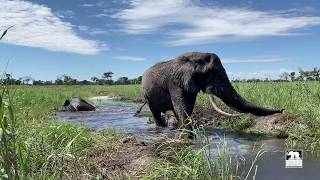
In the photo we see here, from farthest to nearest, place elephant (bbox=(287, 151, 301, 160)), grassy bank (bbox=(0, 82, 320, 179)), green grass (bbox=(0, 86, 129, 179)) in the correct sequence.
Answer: elephant (bbox=(287, 151, 301, 160)) → green grass (bbox=(0, 86, 129, 179)) → grassy bank (bbox=(0, 82, 320, 179))

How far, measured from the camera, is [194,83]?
10898mm

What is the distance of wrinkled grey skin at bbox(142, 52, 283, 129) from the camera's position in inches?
419

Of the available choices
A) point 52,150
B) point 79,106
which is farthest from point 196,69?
point 79,106

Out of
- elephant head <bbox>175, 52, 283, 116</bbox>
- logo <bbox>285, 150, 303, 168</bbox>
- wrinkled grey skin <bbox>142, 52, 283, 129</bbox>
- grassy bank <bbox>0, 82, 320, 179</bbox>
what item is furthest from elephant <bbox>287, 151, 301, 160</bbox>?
elephant head <bbox>175, 52, 283, 116</bbox>

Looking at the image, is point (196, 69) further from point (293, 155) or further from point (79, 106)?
point (79, 106)

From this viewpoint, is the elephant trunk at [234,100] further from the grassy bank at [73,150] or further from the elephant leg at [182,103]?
the grassy bank at [73,150]

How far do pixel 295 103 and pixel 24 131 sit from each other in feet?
21.8

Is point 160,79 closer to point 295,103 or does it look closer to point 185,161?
point 295,103

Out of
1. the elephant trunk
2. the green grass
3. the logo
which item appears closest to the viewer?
the green grass

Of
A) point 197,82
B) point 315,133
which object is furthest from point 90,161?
point 197,82

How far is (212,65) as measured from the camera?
10.8 meters

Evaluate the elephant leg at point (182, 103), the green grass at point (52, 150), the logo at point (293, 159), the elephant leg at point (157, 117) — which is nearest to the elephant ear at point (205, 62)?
the elephant leg at point (182, 103)

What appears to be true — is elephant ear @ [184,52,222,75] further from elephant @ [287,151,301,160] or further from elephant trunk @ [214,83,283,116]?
elephant @ [287,151,301,160]

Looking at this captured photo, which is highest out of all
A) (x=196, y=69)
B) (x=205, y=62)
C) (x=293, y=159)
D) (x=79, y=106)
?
(x=205, y=62)
